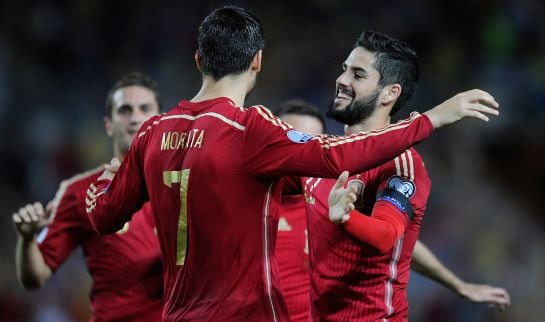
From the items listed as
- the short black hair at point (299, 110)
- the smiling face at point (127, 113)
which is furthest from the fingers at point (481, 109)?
the smiling face at point (127, 113)

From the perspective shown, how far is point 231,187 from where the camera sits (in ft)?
11.7

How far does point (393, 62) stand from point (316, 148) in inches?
53.3

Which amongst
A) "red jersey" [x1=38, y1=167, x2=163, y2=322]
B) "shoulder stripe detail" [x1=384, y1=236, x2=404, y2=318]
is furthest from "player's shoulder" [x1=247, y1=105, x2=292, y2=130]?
"red jersey" [x1=38, y1=167, x2=163, y2=322]

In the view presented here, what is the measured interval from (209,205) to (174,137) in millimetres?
343

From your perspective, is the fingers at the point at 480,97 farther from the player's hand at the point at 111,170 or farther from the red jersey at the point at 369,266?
the player's hand at the point at 111,170

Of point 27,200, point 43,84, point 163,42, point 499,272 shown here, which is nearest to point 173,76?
point 163,42

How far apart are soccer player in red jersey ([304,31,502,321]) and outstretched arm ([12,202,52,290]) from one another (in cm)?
158

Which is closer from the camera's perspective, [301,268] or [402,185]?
[402,185]

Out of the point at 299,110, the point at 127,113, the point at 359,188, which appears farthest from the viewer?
the point at 299,110

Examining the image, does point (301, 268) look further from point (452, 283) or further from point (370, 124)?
point (370, 124)

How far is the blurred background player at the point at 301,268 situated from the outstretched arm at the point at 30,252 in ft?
4.48

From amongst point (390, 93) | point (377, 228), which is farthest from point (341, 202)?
point (390, 93)

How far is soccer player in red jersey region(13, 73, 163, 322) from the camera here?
511 cm

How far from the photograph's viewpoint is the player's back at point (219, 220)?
3578 millimetres
